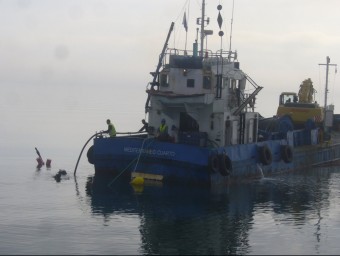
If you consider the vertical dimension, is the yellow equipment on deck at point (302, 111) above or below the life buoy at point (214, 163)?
above

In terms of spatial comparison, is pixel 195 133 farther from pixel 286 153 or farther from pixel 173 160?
pixel 286 153

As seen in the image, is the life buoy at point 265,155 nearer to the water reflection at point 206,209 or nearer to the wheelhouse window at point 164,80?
the water reflection at point 206,209

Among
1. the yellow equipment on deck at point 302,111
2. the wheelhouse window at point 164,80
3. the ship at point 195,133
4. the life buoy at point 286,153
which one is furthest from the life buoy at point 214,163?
the yellow equipment on deck at point 302,111

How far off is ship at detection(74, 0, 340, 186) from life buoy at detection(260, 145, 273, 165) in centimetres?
5

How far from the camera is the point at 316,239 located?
21.6m

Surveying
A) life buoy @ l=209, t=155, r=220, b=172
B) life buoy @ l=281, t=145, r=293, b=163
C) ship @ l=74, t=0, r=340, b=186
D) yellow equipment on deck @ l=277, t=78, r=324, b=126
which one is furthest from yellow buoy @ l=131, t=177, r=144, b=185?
yellow equipment on deck @ l=277, t=78, r=324, b=126

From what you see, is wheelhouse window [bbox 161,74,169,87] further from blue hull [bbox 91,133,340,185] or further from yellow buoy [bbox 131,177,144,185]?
yellow buoy [bbox 131,177,144,185]

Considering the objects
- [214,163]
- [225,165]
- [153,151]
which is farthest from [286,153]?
[153,151]

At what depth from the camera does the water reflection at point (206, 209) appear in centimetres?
2059

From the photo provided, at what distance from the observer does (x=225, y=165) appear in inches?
1177

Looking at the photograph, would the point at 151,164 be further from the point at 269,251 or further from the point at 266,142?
the point at 269,251

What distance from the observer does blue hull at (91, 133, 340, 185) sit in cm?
2944

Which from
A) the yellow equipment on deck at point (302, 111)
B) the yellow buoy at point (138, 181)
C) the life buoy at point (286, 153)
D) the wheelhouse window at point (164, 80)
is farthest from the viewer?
the yellow equipment on deck at point (302, 111)

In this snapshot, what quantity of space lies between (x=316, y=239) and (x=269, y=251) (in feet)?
8.33
